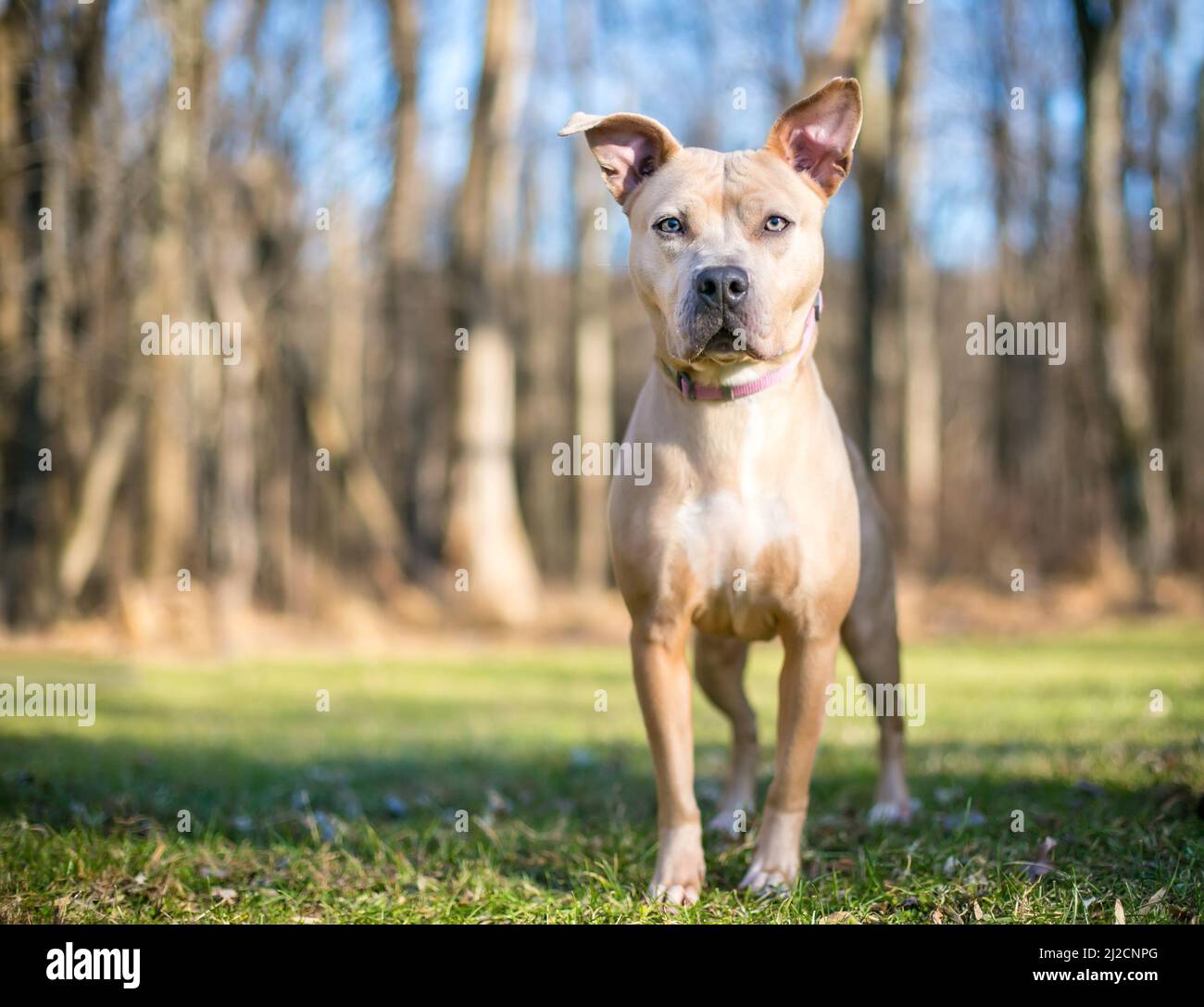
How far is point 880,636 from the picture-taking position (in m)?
4.29

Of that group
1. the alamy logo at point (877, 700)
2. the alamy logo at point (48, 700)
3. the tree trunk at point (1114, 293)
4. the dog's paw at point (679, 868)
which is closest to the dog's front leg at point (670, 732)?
the dog's paw at point (679, 868)

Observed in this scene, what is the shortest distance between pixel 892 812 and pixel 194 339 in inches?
365

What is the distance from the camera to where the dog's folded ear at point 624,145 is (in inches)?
145

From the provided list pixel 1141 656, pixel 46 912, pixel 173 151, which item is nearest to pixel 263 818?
pixel 46 912

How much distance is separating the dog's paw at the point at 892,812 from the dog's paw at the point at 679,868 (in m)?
0.97

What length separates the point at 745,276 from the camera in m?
3.32

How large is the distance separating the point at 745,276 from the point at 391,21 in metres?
13.7

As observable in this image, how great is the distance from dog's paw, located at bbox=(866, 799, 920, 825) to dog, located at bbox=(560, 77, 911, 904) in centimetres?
65

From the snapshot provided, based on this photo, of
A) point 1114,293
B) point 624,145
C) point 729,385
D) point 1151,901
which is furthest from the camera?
point 1114,293

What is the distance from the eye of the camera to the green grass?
10.9 feet

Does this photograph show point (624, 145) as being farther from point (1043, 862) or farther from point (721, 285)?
point (1043, 862)
